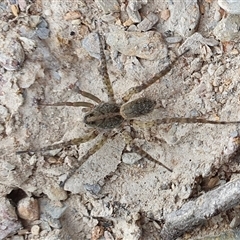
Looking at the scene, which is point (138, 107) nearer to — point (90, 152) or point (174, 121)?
point (174, 121)

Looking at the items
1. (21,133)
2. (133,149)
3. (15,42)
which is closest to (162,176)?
(133,149)

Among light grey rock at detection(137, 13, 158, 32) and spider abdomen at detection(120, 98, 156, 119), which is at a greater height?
light grey rock at detection(137, 13, 158, 32)

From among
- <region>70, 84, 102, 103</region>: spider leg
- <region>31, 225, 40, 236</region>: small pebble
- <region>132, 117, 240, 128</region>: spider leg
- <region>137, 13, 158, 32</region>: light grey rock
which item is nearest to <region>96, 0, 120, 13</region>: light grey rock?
<region>137, 13, 158, 32</region>: light grey rock

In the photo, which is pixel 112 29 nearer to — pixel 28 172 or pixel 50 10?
pixel 50 10

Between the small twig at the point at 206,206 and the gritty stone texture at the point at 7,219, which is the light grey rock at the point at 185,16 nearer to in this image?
the small twig at the point at 206,206

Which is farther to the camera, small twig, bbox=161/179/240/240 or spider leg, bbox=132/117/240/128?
spider leg, bbox=132/117/240/128

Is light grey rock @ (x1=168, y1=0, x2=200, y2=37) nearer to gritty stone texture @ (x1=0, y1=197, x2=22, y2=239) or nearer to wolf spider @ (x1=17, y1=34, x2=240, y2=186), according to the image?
wolf spider @ (x1=17, y1=34, x2=240, y2=186)
